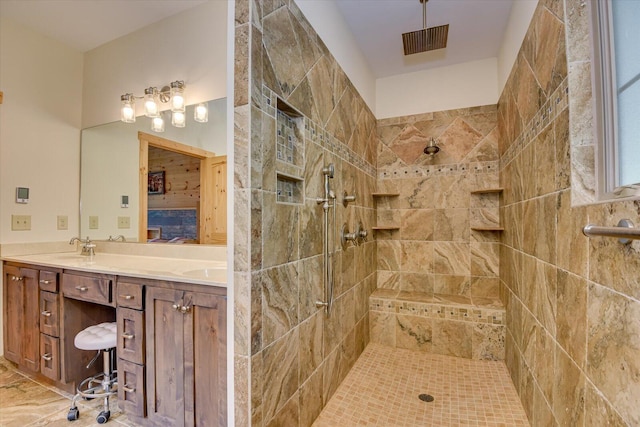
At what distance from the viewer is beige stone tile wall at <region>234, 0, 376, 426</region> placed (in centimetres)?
114

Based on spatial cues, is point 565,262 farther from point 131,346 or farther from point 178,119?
point 178,119

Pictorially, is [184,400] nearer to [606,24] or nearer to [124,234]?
[124,234]

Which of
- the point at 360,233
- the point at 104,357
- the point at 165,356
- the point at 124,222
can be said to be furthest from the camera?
the point at 124,222

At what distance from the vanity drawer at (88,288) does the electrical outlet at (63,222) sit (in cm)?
110

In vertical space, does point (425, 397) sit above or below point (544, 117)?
below

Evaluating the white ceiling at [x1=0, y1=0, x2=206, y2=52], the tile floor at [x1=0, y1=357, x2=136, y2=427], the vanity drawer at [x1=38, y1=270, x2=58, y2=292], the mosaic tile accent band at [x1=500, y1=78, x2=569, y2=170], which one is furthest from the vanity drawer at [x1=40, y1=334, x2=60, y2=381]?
the mosaic tile accent band at [x1=500, y1=78, x2=569, y2=170]

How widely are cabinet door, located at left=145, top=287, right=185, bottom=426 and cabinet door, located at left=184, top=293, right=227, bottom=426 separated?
50 millimetres

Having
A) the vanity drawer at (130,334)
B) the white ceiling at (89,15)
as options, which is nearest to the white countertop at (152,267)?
the vanity drawer at (130,334)

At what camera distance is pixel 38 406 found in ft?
5.97

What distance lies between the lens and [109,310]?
2.19m

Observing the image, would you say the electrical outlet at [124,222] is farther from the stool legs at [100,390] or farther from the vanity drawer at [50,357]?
the stool legs at [100,390]

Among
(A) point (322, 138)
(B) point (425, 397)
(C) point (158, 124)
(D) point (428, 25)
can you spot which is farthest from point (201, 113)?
(B) point (425, 397)

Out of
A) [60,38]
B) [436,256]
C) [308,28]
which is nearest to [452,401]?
[436,256]

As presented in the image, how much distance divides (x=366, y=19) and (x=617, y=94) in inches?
72.6
